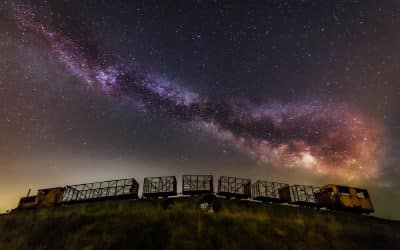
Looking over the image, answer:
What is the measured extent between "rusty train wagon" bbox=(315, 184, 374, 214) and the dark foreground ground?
186 centimetres

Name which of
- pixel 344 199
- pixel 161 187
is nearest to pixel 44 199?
pixel 161 187

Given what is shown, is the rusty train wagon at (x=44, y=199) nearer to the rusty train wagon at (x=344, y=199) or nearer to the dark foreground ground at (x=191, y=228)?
the dark foreground ground at (x=191, y=228)

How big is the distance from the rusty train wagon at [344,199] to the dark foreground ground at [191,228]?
73.1 inches

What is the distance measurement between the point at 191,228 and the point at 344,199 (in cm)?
1891

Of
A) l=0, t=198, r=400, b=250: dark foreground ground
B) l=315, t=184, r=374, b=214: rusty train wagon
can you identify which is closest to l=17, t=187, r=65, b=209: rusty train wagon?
l=0, t=198, r=400, b=250: dark foreground ground

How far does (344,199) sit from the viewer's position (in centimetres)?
2988

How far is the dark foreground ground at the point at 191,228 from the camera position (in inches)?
870

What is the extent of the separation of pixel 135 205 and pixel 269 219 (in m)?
12.8

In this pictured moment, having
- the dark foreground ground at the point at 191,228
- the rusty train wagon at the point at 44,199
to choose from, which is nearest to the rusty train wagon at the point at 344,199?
the dark foreground ground at the point at 191,228

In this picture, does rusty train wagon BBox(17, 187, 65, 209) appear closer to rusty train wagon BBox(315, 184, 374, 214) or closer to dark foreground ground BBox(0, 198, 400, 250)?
dark foreground ground BBox(0, 198, 400, 250)

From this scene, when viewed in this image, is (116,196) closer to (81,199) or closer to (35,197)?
(81,199)

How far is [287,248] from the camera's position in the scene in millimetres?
22672

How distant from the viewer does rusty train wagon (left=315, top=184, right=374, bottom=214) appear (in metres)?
29.6

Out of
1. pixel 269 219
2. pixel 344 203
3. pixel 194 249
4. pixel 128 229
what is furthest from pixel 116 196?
pixel 344 203
